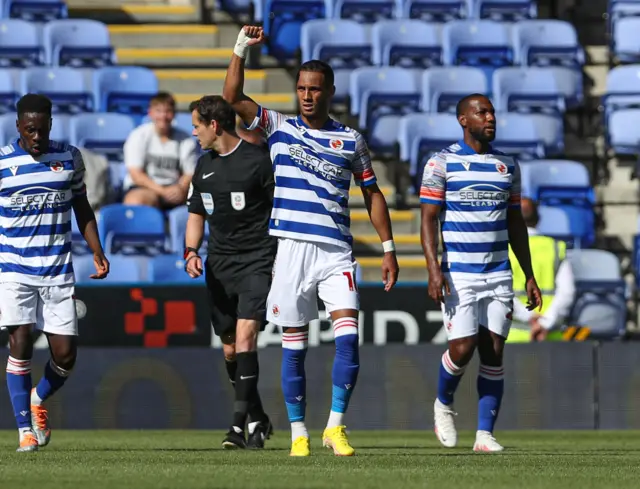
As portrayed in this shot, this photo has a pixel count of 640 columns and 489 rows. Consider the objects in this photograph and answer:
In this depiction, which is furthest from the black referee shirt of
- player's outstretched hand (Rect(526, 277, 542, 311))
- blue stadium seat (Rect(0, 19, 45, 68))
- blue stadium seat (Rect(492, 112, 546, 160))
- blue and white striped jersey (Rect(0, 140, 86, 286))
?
blue stadium seat (Rect(0, 19, 45, 68))

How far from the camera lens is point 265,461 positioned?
681 cm

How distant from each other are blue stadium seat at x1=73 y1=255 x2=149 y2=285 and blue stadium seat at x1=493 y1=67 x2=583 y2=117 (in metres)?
4.80

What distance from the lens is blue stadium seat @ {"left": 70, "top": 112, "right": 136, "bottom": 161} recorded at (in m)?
14.1

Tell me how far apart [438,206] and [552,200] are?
20.6ft

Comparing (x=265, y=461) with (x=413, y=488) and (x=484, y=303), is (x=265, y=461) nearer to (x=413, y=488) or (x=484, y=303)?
(x=413, y=488)

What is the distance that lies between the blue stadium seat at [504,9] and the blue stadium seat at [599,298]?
422 centimetres

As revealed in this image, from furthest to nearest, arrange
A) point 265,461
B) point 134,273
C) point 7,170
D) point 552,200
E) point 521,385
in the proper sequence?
point 552,200 → point 134,273 → point 521,385 → point 7,170 → point 265,461

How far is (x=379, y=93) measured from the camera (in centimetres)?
1471

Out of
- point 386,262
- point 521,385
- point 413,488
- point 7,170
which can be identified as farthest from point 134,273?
point 413,488

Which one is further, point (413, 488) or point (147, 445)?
point (147, 445)

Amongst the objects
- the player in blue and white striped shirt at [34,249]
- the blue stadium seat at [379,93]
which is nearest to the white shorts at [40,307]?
the player in blue and white striped shirt at [34,249]

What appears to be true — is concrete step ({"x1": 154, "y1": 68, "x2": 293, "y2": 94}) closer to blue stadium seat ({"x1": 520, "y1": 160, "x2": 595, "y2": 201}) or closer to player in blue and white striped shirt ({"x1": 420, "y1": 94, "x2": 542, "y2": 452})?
blue stadium seat ({"x1": 520, "y1": 160, "x2": 595, "y2": 201})

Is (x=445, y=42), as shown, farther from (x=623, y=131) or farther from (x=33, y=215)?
(x=33, y=215)

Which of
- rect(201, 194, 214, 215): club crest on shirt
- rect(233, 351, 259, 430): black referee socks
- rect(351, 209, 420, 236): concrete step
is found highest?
rect(201, 194, 214, 215): club crest on shirt
